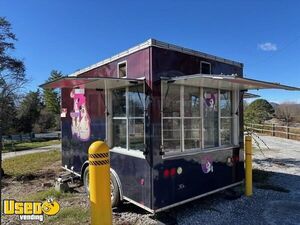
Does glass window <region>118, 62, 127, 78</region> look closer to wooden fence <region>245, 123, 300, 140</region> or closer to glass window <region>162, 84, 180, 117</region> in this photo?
glass window <region>162, 84, 180, 117</region>

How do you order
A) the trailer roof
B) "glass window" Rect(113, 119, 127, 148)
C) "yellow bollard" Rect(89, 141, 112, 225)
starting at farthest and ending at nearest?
1. "glass window" Rect(113, 119, 127, 148)
2. the trailer roof
3. "yellow bollard" Rect(89, 141, 112, 225)

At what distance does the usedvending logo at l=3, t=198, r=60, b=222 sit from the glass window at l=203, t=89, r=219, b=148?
340 centimetres

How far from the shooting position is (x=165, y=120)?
470 cm

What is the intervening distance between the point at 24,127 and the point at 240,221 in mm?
34179

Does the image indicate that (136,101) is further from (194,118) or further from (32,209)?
(32,209)

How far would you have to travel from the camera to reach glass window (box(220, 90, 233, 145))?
19.4 ft

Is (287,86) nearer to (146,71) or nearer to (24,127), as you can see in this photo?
(146,71)

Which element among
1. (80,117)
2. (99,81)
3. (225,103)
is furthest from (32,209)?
(225,103)

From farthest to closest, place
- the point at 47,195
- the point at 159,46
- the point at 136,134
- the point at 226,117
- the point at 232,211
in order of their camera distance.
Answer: the point at 47,195
the point at 226,117
the point at 232,211
the point at 136,134
the point at 159,46

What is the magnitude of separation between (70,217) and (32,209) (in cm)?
95

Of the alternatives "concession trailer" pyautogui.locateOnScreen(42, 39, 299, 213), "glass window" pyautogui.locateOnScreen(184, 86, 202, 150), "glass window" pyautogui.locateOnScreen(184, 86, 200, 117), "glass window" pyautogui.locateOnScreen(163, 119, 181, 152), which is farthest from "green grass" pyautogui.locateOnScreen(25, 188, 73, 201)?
"glass window" pyautogui.locateOnScreen(184, 86, 200, 117)

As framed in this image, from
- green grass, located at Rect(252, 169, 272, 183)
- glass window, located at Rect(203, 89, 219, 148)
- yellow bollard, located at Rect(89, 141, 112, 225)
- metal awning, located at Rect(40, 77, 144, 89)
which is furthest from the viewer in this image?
green grass, located at Rect(252, 169, 272, 183)

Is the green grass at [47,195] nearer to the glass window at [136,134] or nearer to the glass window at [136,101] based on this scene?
the glass window at [136,134]

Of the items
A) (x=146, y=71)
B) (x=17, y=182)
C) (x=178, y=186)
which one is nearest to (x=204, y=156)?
(x=178, y=186)
